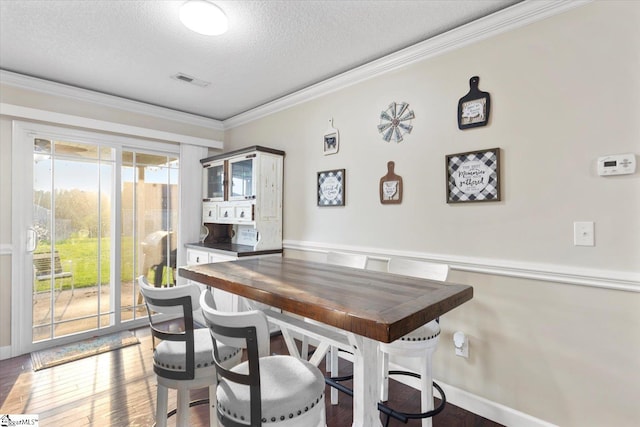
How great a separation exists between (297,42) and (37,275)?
10.7ft

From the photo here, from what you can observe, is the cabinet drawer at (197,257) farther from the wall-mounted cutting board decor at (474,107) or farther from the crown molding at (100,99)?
the wall-mounted cutting board decor at (474,107)

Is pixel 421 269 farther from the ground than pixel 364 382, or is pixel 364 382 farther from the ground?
pixel 421 269

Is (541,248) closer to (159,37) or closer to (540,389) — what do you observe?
(540,389)

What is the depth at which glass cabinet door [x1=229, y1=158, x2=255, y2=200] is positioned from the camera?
3414mm

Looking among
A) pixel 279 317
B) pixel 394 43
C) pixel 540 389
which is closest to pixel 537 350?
pixel 540 389

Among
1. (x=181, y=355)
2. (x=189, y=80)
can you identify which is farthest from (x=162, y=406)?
(x=189, y=80)

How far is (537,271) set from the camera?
Result: 72.9 inches

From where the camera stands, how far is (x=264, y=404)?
1.08m

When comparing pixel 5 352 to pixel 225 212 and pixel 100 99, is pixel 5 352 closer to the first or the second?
pixel 225 212

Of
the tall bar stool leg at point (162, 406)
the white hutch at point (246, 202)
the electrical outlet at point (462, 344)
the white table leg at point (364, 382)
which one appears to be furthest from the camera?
the white hutch at point (246, 202)

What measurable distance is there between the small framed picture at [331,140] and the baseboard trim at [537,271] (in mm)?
1048

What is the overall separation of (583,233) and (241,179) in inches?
117

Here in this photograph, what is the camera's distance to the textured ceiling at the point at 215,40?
1.97 meters

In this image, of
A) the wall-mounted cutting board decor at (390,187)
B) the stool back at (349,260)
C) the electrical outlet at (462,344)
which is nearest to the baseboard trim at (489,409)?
the electrical outlet at (462,344)
